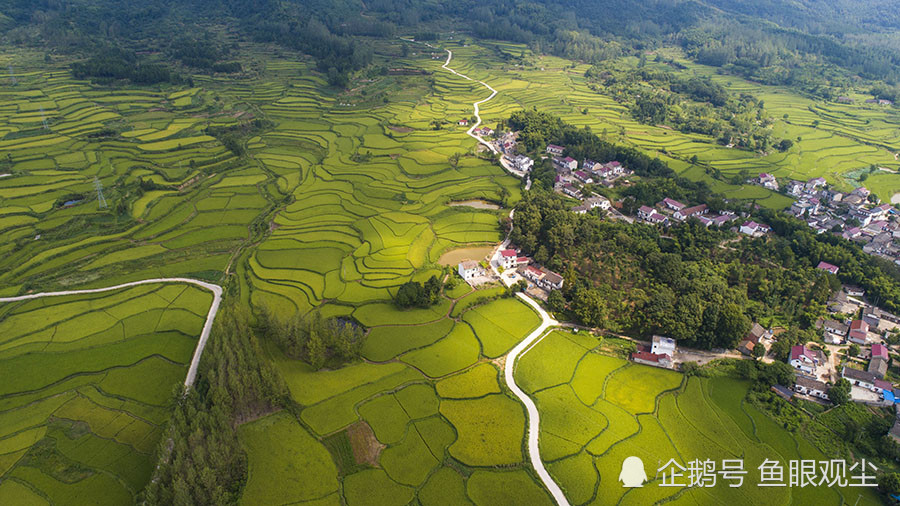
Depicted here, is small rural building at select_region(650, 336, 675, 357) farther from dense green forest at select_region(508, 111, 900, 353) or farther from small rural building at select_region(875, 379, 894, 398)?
small rural building at select_region(875, 379, 894, 398)

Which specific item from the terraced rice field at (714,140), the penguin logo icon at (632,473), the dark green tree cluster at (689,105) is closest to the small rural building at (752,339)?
the penguin logo icon at (632,473)

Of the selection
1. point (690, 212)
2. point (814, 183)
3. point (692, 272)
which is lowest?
point (690, 212)

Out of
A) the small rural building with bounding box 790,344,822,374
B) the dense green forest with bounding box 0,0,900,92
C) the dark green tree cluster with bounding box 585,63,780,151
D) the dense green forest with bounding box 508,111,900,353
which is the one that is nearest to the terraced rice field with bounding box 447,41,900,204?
the dark green tree cluster with bounding box 585,63,780,151

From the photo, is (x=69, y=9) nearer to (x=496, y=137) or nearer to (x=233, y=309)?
(x=496, y=137)

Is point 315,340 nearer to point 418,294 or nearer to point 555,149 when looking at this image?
point 418,294

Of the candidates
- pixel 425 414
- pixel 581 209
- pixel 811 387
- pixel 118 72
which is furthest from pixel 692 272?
pixel 118 72

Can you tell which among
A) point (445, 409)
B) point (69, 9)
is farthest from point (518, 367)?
point (69, 9)
